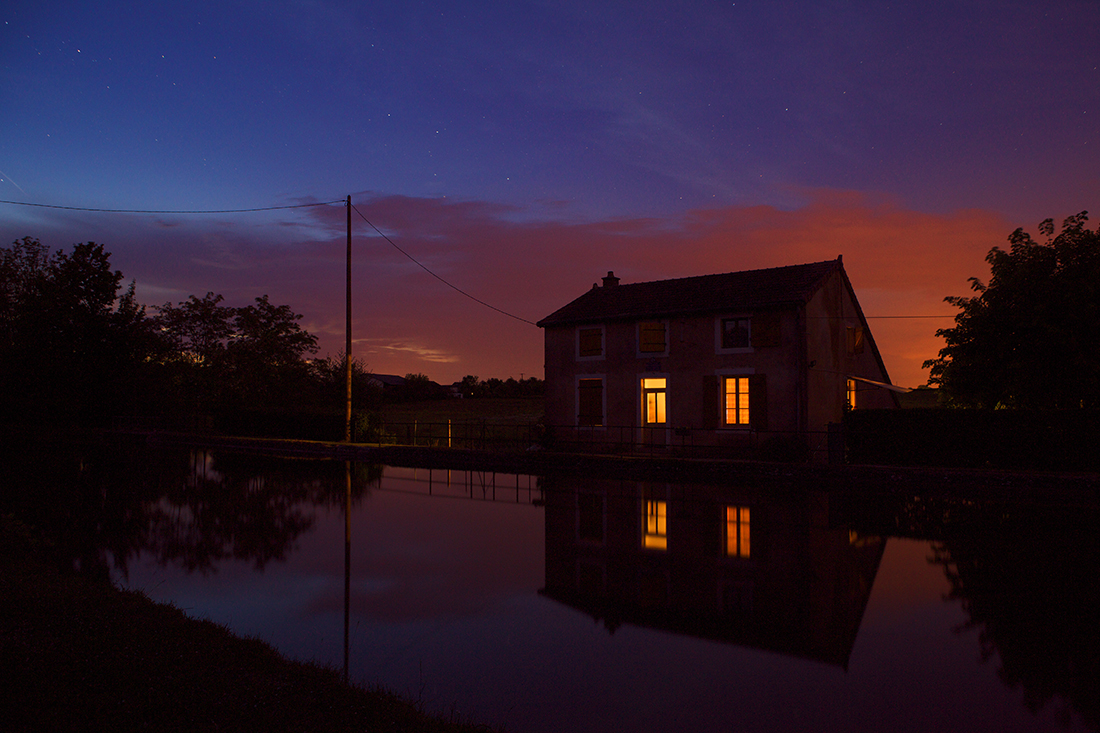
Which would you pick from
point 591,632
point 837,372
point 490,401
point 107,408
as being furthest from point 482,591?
point 490,401

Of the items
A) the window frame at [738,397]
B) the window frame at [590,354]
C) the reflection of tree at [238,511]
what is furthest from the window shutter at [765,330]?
the reflection of tree at [238,511]

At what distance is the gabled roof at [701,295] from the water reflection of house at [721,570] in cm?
1068

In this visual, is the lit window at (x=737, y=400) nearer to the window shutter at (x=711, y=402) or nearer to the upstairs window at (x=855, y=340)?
the window shutter at (x=711, y=402)

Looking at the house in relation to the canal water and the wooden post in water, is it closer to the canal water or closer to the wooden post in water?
the canal water

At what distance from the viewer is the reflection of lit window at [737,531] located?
9622 millimetres

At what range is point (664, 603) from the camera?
716cm

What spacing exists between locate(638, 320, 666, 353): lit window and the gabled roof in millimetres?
575

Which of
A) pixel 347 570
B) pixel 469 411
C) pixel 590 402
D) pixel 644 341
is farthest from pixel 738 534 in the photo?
pixel 469 411

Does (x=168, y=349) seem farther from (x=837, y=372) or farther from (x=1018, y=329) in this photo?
(x=1018, y=329)

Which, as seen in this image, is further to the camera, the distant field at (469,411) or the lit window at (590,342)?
the distant field at (469,411)

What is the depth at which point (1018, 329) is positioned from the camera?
2281cm

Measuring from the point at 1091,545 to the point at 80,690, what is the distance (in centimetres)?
1215

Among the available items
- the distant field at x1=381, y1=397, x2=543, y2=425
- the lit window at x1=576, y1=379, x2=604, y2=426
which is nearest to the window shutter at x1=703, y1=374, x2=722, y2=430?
the lit window at x1=576, y1=379, x2=604, y2=426

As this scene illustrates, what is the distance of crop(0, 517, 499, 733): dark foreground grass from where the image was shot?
12.8 feet
